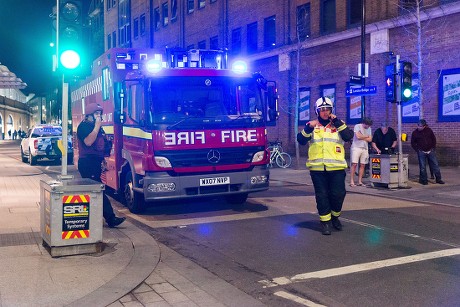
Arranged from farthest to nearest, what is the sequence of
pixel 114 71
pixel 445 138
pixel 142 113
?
pixel 445 138 → pixel 114 71 → pixel 142 113

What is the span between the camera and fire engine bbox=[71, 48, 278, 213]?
29.1 ft

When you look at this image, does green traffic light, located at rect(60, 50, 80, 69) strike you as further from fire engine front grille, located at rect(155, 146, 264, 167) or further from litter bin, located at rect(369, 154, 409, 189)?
litter bin, located at rect(369, 154, 409, 189)

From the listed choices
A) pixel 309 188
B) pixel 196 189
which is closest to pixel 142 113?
pixel 196 189

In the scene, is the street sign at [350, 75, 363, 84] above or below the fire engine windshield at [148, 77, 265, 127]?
above

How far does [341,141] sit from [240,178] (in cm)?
231

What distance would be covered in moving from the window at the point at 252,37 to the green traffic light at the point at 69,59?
24436 mm

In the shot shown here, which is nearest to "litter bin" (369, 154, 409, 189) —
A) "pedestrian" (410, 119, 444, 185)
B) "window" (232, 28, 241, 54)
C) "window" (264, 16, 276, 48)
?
"pedestrian" (410, 119, 444, 185)

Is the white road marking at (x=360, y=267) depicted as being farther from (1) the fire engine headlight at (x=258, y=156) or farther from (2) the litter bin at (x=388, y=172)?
(2) the litter bin at (x=388, y=172)

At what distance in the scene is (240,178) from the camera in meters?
9.35

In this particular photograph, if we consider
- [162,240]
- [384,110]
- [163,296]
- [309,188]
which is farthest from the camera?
[384,110]

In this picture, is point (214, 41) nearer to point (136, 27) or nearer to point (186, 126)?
point (136, 27)

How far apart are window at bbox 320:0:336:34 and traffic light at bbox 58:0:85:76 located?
19.2m

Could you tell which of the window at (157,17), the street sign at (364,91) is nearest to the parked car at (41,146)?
the street sign at (364,91)

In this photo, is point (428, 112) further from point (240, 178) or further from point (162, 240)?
point (162, 240)
